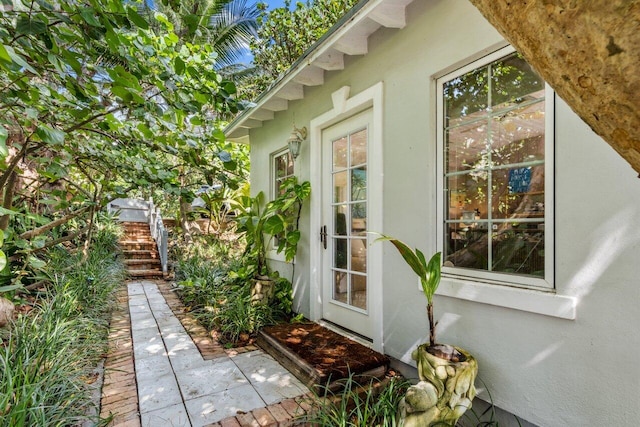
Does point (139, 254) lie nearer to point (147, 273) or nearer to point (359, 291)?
point (147, 273)

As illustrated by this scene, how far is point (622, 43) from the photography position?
501 mm

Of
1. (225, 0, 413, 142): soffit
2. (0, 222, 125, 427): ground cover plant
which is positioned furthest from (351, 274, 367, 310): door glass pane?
(0, 222, 125, 427): ground cover plant

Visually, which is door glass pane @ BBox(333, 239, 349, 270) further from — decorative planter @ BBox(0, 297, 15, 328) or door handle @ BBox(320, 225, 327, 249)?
decorative planter @ BBox(0, 297, 15, 328)

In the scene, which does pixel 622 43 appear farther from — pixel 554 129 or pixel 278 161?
pixel 278 161

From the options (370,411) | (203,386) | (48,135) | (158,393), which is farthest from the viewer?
(203,386)

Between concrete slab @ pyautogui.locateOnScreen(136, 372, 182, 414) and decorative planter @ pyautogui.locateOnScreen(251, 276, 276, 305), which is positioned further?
decorative planter @ pyautogui.locateOnScreen(251, 276, 276, 305)

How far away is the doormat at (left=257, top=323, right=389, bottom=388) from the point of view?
8.92ft

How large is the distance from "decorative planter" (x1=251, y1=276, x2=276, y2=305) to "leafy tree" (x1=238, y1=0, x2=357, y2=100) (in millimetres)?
5541

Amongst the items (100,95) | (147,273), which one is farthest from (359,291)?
(147,273)

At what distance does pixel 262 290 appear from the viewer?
14.4 feet

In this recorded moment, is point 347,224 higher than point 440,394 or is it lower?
higher

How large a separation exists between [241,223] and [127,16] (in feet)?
10.8

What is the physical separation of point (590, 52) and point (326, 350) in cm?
305

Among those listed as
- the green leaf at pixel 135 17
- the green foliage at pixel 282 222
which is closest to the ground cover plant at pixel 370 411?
the green foliage at pixel 282 222
